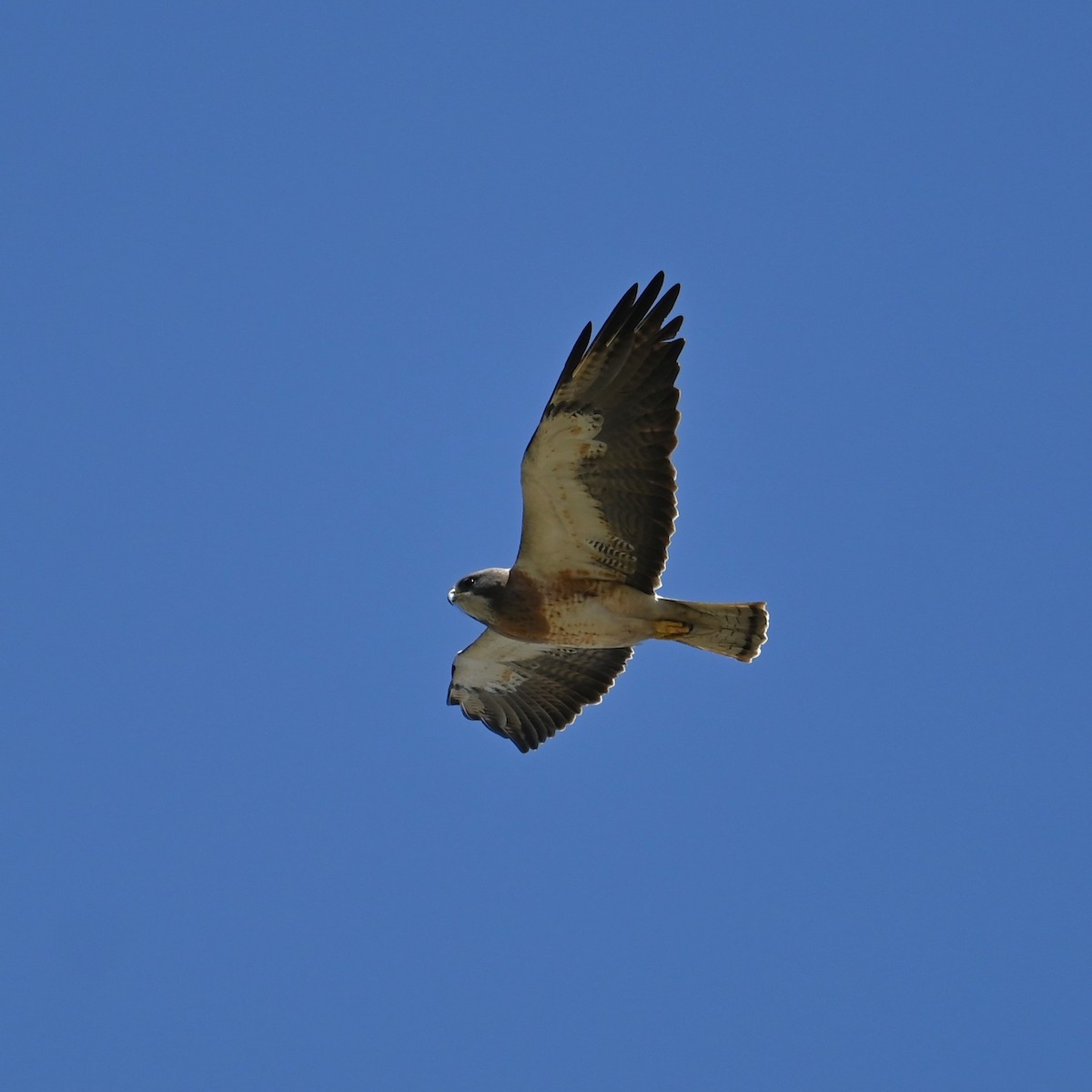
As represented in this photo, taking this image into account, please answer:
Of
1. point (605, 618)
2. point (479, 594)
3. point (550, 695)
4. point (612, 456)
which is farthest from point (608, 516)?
point (550, 695)

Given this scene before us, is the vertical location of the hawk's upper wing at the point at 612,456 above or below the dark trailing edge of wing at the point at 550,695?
above

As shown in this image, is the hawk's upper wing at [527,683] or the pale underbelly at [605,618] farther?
the hawk's upper wing at [527,683]

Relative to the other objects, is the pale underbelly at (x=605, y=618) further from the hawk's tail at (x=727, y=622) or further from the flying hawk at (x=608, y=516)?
the hawk's tail at (x=727, y=622)

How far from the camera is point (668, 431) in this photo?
36.5 feet

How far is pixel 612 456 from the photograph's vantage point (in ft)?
36.8

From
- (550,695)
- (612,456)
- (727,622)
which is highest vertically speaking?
(612,456)

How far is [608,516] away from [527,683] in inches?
97.4

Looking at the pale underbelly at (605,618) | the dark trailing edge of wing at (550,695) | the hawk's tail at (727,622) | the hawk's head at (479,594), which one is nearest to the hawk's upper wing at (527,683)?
the dark trailing edge of wing at (550,695)

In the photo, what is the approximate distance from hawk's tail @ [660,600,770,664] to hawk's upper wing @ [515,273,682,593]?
0.97ft

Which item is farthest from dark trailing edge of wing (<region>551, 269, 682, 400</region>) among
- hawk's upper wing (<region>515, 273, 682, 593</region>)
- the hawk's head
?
the hawk's head

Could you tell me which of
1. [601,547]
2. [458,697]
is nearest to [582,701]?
[458,697]

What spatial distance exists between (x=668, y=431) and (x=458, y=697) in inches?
146

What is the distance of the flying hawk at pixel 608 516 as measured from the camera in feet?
36.0

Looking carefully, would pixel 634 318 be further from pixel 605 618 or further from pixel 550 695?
pixel 550 695
